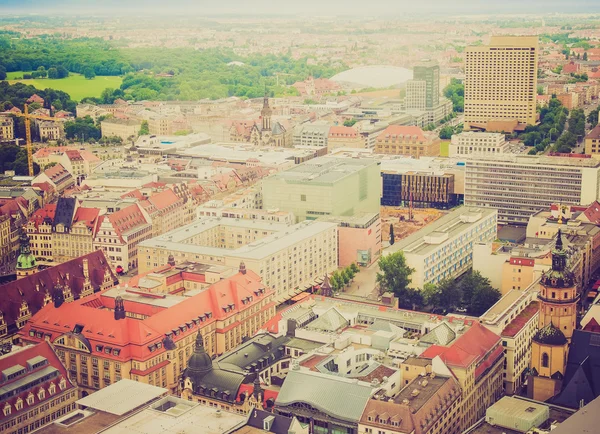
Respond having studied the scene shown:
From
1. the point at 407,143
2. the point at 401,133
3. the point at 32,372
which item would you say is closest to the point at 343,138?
the point at 401,133

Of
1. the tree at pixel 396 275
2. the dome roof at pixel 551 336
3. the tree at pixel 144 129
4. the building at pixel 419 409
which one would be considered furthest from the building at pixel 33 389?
the tree at pixel 144 129

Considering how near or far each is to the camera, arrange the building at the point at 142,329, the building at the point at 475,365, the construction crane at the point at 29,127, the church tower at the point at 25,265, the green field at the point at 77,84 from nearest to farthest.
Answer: the building at the point at 475,365 < the building at the point at 142,329 < the church tower at the point at 25,265 < the construction crane at the point at 29,127 < the green field at the point at 77,84

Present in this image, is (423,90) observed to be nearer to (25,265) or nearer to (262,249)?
(262,249)

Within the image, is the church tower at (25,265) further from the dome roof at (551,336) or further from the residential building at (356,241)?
the dome roof at (551,336)

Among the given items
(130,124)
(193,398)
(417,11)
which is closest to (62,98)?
(130,124)

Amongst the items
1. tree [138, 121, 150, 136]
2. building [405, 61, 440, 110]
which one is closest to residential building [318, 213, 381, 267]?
tree [138, 121, 150, 136]

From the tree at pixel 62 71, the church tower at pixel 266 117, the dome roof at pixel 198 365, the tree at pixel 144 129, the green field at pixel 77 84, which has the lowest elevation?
the dome roof at pixel 198 365

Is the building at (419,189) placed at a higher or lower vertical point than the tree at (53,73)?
lower
